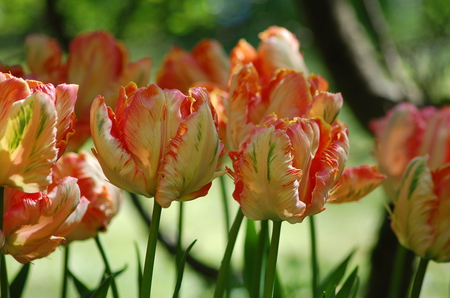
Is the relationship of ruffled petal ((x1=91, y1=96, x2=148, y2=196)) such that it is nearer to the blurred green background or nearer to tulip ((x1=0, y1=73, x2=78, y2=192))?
tulip ((x1=0, y1=73, x2=78, y2=192))

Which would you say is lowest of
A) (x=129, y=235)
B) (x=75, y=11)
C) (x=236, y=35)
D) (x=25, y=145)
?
(x=129, y=235)

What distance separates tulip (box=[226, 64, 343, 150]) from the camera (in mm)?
267

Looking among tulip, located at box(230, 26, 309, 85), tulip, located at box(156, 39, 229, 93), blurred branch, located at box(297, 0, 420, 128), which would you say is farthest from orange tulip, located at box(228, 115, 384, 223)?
blurred branch, located at box(297, 0, 420, 128)

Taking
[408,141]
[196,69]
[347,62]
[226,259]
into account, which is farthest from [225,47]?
[226,259]

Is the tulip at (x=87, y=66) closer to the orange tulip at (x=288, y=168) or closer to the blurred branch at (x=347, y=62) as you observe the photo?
the orange tulip at (x=288, y=168)

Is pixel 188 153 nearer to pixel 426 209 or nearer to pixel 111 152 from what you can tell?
pixel 111 152

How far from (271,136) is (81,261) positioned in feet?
4.82

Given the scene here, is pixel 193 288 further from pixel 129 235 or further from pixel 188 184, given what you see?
pixel 188 184

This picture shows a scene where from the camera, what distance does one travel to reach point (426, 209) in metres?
0.29

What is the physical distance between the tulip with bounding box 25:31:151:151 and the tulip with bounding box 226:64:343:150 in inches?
5.1

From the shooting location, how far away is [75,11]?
3.36ft

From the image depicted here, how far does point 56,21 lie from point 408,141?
1.59 feet

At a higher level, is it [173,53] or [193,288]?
[173,53]

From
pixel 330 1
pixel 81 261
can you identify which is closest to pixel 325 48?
pixel 330 1
